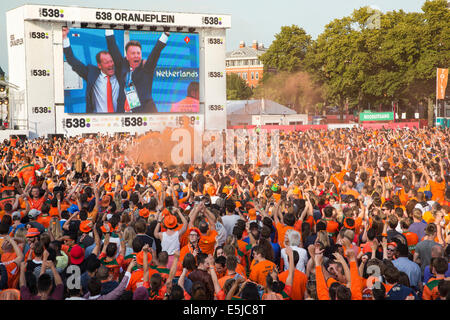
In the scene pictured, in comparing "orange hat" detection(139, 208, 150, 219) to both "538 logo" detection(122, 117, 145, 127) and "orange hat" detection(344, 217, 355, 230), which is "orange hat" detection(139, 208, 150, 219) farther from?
"538 logo" detection(122, 117, 145, 127)

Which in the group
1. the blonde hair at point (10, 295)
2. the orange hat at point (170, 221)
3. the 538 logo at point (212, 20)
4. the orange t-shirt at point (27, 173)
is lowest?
the blonde hair at point (10, 295)

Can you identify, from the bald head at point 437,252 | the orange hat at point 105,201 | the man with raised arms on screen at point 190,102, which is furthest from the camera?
the man with raised arms on screen at point 190,102

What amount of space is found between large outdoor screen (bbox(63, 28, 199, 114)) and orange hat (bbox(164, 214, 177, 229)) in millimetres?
33509

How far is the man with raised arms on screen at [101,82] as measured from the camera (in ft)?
128

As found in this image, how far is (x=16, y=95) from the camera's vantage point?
40656mm

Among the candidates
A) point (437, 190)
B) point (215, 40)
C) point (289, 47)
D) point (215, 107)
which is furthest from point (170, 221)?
point (289, 47)

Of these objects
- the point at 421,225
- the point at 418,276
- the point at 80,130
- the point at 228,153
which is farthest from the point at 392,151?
the point at 80,130

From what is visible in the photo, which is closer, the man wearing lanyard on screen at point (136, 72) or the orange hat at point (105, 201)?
the orange hat at point (105, 201)

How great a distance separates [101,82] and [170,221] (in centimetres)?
3368

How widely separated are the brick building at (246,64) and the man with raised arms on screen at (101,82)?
Result: 90982 mm

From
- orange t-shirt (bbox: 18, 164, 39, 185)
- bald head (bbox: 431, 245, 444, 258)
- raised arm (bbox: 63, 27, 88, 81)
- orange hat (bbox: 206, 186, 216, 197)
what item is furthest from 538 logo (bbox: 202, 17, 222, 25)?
bald head (bbox: 431, 245, 444, 258)

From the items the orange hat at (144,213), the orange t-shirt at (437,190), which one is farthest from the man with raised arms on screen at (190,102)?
the orange hat at (144,213)

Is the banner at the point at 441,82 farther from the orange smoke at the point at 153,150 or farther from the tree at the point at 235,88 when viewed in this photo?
the tree at the point at 235,88

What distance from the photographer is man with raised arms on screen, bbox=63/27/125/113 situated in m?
39.1
